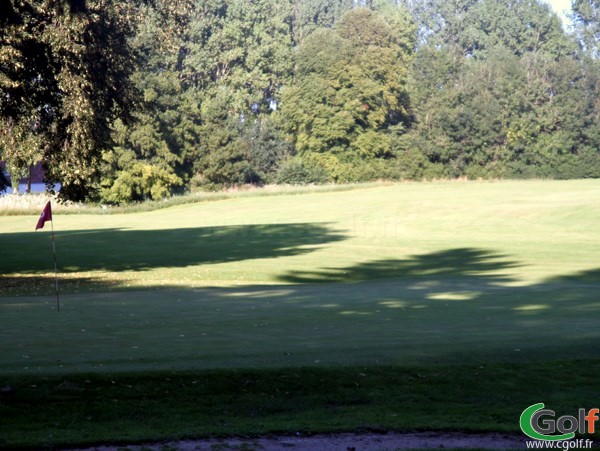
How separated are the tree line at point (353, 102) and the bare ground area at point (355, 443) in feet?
189

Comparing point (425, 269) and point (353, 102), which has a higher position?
point (353, 102)

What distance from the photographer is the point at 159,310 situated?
17875 mm

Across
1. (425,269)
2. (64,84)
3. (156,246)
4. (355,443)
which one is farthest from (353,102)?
(355,443)

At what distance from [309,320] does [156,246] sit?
27067mm

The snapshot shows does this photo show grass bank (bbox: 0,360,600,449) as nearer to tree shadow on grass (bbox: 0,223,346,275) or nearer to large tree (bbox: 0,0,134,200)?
large tree (bbox: 0,0,134,200)

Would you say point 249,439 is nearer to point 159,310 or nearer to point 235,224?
point 159,310

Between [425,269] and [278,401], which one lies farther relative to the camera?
[425,269]

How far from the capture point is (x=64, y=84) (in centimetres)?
2578

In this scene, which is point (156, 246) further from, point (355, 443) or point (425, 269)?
point (355, 443)

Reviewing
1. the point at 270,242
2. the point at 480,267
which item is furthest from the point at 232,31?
the point at 480,267

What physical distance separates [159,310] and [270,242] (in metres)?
26.9

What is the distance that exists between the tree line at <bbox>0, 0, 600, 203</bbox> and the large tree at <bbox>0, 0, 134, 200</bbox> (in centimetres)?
3622

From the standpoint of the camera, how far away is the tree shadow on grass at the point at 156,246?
3616 centimetres

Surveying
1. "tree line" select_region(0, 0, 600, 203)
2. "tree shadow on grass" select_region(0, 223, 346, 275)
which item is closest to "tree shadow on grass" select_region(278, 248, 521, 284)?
"tree shadow on grass" select_region(0, 223, 346, 275)
